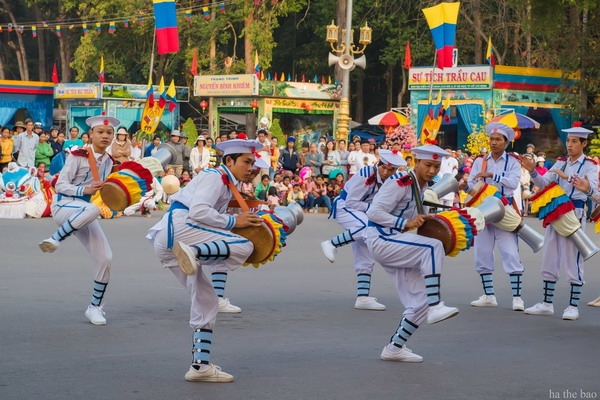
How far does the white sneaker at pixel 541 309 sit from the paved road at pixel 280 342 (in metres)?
0.15

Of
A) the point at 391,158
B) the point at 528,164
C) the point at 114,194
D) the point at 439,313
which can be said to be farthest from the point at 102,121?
the point at 528,164

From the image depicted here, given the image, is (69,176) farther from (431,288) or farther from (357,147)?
(357,147)

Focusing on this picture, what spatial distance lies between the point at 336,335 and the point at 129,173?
2.20 meters

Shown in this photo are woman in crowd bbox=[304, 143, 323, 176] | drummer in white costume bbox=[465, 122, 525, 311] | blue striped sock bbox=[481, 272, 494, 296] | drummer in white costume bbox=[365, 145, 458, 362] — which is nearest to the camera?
drummer in white costume bbox=[365, 145, 458, 362]

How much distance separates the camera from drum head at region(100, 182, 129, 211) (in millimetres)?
9406

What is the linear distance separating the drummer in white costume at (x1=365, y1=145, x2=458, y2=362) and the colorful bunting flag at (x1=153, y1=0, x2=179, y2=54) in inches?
471

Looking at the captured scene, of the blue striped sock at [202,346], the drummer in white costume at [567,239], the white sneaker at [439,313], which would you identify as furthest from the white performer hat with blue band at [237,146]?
the drummer in white costume at [567,239]

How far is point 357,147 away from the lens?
1058 inches

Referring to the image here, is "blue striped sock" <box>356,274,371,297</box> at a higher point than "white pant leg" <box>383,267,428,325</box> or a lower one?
lower

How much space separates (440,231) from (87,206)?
323cm

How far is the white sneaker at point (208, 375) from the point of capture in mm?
7323

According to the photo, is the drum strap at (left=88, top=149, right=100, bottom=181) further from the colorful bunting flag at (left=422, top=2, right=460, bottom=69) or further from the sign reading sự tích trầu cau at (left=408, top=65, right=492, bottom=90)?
the sign reading sự tích trầu cau at (left=408, top=65, right=492, bottom=90)

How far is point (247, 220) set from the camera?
24.7 ft

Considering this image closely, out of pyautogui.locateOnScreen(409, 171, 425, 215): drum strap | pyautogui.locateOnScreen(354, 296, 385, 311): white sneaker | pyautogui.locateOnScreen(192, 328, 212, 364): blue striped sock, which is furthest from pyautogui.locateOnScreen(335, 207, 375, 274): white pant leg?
pyautogui.locateOnScreen(192, 328, 212, 364): blue striped sock
